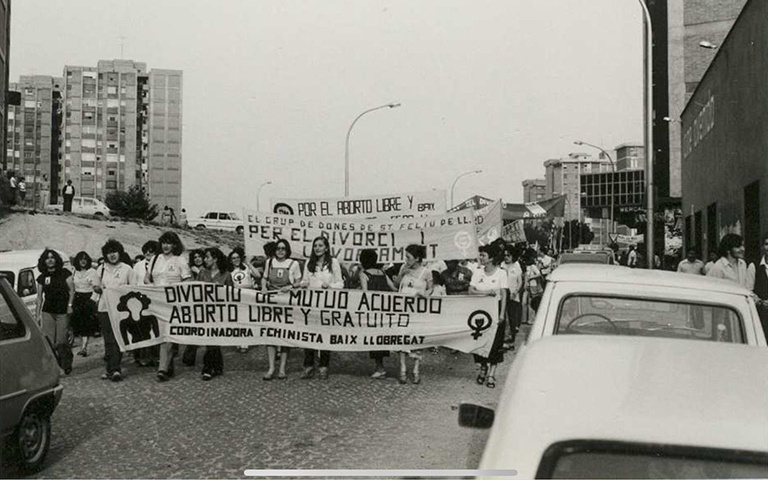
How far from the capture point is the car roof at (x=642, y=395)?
215cm

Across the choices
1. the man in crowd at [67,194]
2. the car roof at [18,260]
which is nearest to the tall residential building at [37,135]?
the man in crowd at [67,194]

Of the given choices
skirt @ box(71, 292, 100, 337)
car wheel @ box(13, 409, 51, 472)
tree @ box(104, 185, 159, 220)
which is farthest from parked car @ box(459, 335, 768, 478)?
tree @ box(104, 185, 159, 220)

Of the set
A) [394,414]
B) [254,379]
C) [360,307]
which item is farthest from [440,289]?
[394,414]

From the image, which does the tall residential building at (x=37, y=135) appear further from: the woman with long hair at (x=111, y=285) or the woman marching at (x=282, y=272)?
the woman marching at (x=282, y=272)

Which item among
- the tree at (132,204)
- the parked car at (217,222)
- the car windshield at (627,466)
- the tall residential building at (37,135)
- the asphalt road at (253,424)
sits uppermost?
the tall residential building at (37,135)

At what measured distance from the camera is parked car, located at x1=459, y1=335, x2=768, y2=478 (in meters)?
2.12

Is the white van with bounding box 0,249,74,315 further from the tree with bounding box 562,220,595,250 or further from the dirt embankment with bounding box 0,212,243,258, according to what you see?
the tree with bounding box 562,220,595,250

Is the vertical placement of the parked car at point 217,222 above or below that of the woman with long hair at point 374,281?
above

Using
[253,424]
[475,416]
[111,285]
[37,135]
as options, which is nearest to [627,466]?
[475,416]

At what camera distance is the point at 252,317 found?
10.0m

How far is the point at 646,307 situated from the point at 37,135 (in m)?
134

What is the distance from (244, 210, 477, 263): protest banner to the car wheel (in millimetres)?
5858

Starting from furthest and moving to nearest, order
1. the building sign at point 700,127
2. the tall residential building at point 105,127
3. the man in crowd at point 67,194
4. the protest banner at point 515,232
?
1. the tall residential building at point 105,127
2. the man in crowd at point 67,194
3. the building sign at point 700,127
4. the protest banner at point 515,232

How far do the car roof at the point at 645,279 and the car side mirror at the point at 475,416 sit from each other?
194 centimetres
